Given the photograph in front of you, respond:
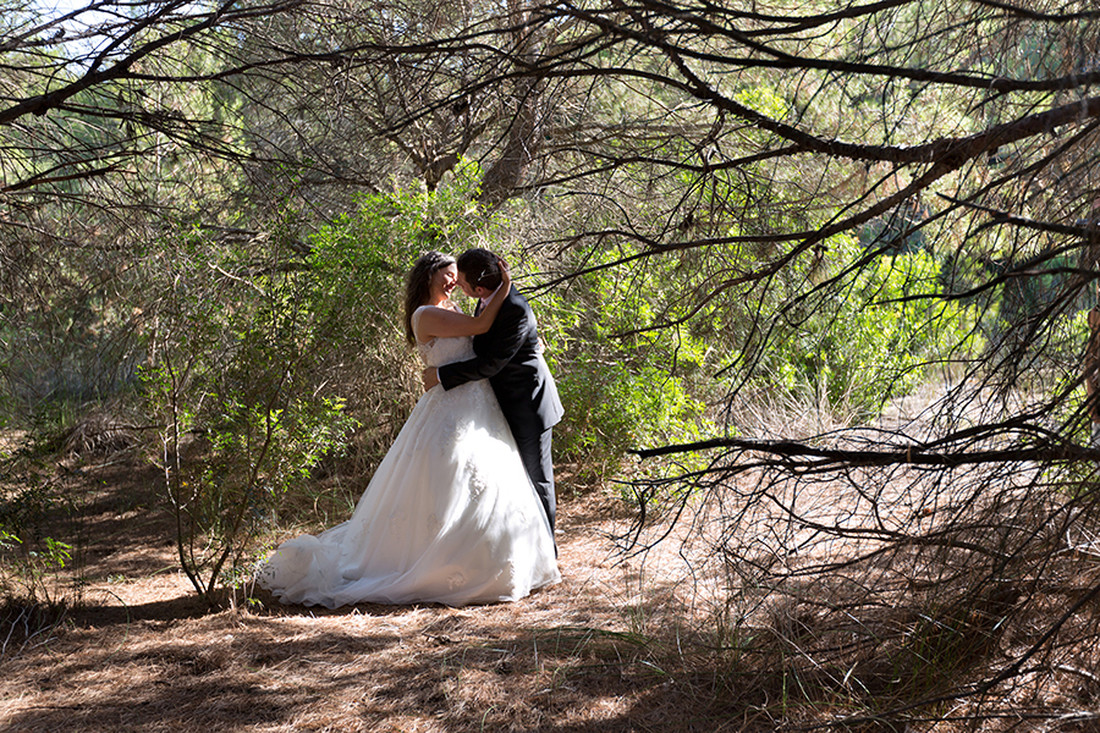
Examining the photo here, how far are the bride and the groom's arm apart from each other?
0.07 m

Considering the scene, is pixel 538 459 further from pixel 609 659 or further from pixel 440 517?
pixel 609 659

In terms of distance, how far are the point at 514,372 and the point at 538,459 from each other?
0.51 meters

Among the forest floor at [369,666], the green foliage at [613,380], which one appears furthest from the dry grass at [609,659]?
the green foliage at [613,380]

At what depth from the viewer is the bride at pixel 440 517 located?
4438 mm

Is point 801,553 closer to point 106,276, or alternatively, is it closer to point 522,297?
point 522,297

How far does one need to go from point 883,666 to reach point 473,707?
1.37 metres

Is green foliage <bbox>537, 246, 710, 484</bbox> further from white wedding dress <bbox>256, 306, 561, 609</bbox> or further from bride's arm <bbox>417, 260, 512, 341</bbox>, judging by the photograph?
white wedding dress <bbox>256, 306, 561, 609</bbox>

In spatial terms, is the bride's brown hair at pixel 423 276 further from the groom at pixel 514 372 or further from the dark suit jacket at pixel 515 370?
the dark suit jacket at pixel 515 370

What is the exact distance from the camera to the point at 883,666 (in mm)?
2844

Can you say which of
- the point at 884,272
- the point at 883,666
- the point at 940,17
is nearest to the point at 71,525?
the point at 883,666

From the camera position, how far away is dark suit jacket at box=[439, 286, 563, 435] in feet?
15.6

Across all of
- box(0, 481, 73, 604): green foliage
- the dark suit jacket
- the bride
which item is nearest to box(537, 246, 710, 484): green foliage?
the dark suit jacket

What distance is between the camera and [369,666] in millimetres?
3498

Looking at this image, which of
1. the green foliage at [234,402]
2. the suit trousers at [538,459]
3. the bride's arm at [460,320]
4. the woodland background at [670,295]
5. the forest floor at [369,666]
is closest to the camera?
the woodland background at [670,295]
